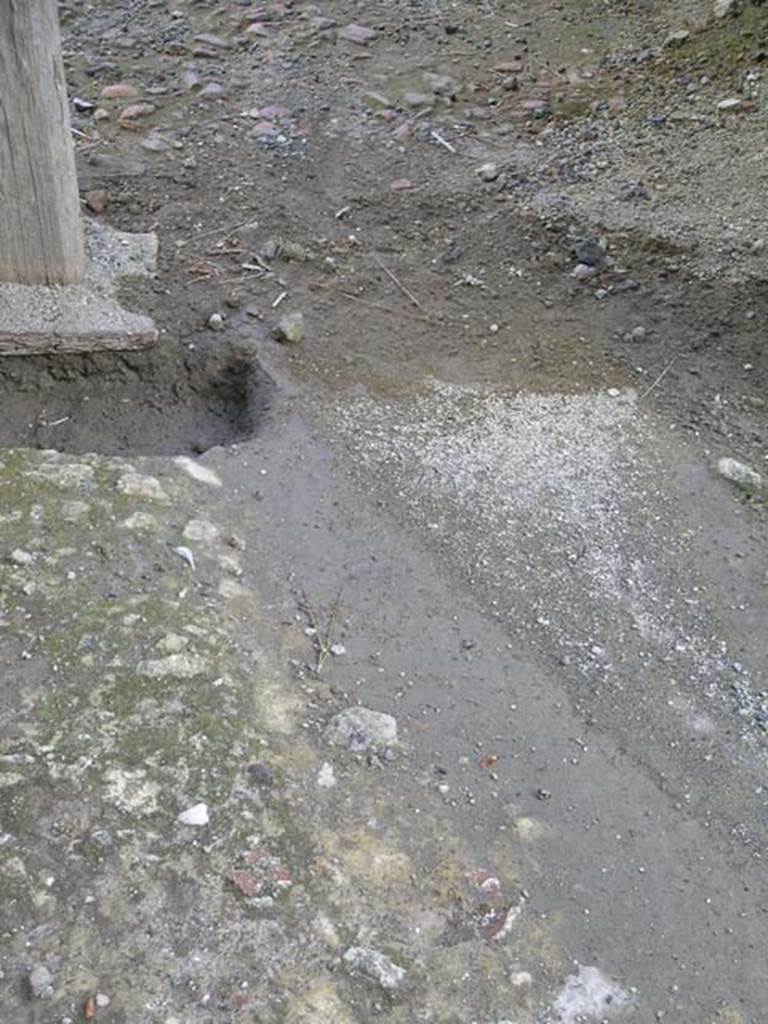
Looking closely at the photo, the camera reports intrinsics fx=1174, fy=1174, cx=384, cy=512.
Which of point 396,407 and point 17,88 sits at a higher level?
point 17,88

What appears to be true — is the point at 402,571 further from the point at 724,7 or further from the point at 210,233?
the point at 724,7

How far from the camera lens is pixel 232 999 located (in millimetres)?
1955

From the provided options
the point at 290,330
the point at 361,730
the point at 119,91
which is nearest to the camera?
the point at 361,730

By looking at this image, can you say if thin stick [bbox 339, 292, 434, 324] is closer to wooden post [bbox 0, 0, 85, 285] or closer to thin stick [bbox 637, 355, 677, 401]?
thin stick [bbox 637, 355, 677, 401]

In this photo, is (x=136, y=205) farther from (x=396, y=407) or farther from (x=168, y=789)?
(x=168, y=789)

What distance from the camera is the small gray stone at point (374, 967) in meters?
2.02

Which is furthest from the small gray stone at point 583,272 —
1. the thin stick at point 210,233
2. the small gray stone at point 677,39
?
the small gray stone at point 677,39

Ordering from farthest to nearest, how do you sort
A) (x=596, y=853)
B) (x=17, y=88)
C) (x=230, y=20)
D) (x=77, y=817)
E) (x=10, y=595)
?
(x=230, y=20) → (x=17, y=88) → (x=10, y=595) → (x=596, y=853) → (x=77, y=817)

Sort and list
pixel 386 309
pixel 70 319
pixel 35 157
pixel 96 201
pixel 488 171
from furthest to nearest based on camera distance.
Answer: pixel 488 171 < pixel 96 201 < pixel 386 309 < pixel 70 319 < pixel 35 157

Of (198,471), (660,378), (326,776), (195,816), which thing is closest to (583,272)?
(660,378)

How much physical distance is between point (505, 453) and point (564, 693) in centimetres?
90

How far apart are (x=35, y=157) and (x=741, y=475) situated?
2264mm

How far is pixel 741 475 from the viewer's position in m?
3.36

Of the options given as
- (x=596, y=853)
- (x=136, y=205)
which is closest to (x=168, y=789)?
(x=596, y=853)
